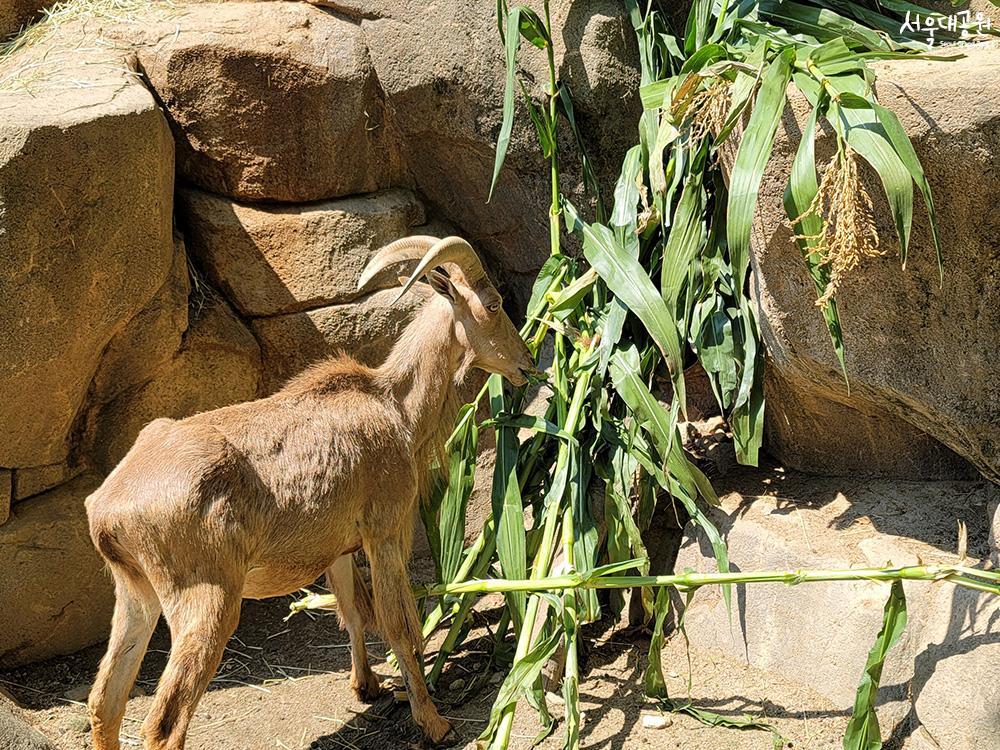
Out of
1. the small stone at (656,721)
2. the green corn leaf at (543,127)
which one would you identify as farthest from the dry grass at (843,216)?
the green corn leaf at (543,127)

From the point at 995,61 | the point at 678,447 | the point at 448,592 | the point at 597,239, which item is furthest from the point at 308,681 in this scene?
the point at 995,61

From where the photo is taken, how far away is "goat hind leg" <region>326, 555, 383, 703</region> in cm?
516

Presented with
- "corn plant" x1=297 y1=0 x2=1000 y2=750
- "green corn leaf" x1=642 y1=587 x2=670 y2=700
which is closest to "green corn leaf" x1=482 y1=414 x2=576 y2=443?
"corn plant" x1=297 y1=0 x2=1000 y2=750

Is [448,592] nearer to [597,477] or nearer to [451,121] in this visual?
[597,477]

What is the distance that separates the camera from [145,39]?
19.4 feet

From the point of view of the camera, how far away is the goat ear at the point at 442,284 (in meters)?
5.05

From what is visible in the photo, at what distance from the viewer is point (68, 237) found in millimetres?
5008

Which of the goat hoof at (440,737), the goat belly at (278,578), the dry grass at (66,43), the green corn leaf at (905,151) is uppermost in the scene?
the dry grass at (66,43)

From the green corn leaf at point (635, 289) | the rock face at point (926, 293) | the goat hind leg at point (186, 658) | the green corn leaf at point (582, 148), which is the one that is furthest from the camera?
the green corn leaf at point (582, 148)

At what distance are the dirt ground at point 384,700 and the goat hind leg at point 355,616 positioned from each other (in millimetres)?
85

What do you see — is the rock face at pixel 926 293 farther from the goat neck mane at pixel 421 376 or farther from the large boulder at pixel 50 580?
the large boulder at pixel 50 580

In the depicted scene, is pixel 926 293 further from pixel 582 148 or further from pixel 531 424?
pixel 582 148

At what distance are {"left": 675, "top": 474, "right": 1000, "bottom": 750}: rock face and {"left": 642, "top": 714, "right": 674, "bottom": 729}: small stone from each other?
18.6 inches

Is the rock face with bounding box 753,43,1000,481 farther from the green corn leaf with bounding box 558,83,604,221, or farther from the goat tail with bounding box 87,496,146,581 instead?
the goat tail with bounding box 87,496,146,581
